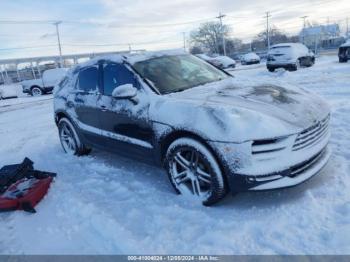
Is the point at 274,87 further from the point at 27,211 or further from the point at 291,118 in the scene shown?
the point at 27,211

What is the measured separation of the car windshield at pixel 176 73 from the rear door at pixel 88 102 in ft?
3.03

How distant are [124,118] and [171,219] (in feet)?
5.07

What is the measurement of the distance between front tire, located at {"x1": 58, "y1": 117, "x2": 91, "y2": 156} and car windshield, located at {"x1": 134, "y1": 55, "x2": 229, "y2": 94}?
201cm

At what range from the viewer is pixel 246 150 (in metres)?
3.29

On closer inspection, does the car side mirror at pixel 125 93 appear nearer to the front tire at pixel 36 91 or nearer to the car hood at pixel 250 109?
the car hood at pixel 250 109

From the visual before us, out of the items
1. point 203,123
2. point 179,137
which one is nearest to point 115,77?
point 179,137

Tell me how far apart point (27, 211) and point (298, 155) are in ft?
10.2

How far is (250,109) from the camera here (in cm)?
356

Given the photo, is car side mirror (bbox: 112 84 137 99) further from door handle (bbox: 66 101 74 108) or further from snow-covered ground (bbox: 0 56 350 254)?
door handle (bbox: 66 101 74 108)

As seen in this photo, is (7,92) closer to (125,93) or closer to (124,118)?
(124,118)

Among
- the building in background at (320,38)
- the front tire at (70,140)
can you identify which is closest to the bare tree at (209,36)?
the building in background at (320,38)

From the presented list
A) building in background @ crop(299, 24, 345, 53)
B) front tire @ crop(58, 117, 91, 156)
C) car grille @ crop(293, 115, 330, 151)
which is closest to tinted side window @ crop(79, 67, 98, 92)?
front tire @ crop(58, 117, 91, 156)

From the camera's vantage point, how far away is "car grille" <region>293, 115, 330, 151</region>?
342 cm

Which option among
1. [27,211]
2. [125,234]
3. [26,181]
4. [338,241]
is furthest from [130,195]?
[338,241]
